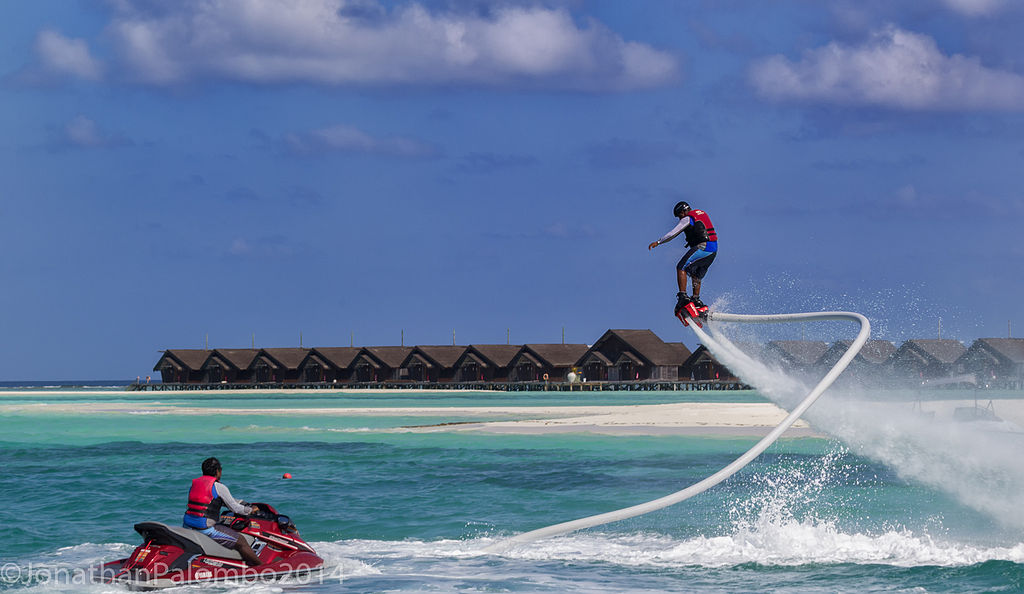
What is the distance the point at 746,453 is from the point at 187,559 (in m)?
7.78

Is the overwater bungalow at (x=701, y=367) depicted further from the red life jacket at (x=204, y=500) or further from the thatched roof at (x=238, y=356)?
the red life jacket at (x=204, y=500)

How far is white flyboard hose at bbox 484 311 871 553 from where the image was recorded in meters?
15.8

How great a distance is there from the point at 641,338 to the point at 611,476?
95254 millimetres

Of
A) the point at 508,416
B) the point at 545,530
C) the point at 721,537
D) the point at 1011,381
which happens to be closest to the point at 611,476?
the point at 721,537

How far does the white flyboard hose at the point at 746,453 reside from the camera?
621 inches

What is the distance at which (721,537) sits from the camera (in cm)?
2084

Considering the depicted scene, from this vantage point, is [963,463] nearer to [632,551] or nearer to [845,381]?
[845,381]

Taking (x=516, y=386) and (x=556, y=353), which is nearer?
(x=516, y=386)

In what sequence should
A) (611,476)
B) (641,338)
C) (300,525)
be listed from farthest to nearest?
(641,338), (611,476), (300,525)

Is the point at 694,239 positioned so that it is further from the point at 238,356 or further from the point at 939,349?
the point at 238,356

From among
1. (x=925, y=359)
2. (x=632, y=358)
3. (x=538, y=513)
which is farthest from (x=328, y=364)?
(x=538, y=513)

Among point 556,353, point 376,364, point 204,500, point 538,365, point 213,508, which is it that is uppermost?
point 556,353

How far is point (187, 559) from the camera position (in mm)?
14656

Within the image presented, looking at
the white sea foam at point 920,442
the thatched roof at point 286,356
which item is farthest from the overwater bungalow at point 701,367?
the white sea foam at point 920,442
